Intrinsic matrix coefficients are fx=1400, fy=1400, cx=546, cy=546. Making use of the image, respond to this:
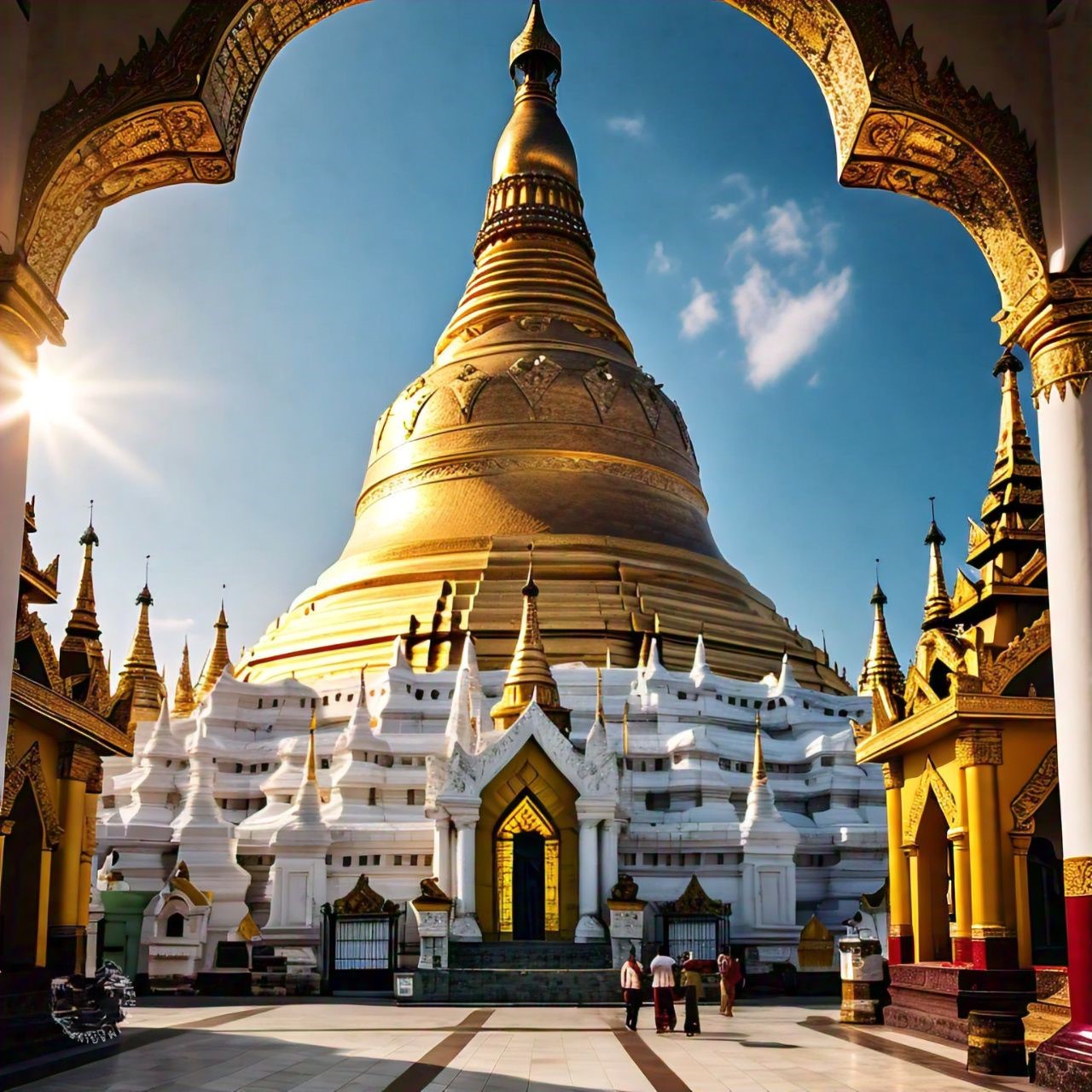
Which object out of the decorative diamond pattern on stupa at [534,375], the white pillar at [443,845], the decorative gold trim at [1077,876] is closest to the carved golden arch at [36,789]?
the decorative gold trim at [1077,876]

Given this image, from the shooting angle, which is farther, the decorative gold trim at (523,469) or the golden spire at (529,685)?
the decorative gold trim at (523,469)

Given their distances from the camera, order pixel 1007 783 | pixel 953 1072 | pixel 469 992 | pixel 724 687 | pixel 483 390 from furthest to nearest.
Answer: pixel 483 390 → pixel 724 687 → pixel 469 992 → pixel 1007 783 → pixel 953 1072

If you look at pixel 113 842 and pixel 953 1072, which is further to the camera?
pixel 113 842

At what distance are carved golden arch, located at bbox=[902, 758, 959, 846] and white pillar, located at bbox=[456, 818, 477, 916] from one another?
29.1 ft

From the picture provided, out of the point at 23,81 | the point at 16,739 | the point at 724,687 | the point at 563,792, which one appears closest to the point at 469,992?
the point at 563,792

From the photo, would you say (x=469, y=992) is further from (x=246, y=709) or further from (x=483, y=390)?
(x=483, y=390)

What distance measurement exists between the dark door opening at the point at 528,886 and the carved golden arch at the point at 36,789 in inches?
388

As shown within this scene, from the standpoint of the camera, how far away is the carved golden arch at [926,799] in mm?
11938

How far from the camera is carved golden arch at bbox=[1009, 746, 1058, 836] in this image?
443 inches

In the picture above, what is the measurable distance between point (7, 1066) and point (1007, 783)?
789 cm

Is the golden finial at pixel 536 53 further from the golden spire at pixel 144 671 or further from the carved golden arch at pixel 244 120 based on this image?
the carved golden arch at pixel 244 120

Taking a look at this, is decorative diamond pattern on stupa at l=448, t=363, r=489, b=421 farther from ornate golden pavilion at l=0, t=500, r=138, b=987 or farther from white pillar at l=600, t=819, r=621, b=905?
ornate golden pavilion at l=0, t=500, r=138, b=987

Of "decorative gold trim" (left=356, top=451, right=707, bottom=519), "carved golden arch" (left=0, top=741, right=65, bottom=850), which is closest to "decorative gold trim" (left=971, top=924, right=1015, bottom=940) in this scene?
"carved golden arch" (left=0, top=741, right=65, bottom=850)

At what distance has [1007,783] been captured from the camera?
1129cm
